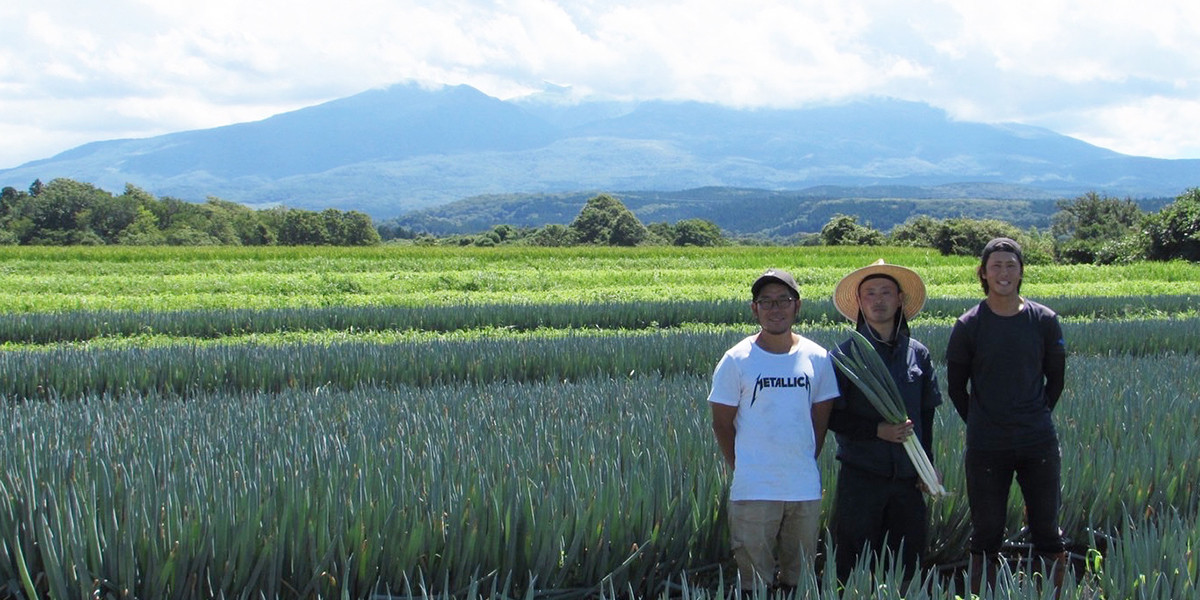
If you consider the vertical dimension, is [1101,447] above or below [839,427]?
below

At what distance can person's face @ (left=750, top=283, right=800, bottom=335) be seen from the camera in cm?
288

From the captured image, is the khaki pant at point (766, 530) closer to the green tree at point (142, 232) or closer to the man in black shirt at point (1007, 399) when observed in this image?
the man in black shirt at point (1007, 399)

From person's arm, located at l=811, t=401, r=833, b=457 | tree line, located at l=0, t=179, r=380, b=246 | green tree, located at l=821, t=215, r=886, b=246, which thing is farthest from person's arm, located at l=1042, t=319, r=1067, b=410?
tree line, located at l=0, t=179, r=380, b=246

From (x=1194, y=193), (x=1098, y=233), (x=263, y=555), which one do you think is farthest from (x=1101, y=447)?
(x=1098, y=233)

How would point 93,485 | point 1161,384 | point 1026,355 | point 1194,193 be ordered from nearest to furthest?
point 93,485 < point 1026,355 < point 1161,384 < point 1194,193

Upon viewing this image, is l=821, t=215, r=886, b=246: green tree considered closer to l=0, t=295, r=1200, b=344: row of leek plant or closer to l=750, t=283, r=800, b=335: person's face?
l=0, t=295, r=1200, b=344: row of leek plant

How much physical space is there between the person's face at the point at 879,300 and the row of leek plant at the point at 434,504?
2.44 ft

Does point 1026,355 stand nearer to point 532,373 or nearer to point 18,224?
point 532,373

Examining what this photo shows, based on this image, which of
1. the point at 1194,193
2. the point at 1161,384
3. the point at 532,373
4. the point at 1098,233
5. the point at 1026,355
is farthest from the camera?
the point at 1098,233

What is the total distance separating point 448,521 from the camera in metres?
3.11

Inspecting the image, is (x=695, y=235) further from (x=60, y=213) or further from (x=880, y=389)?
(x=880, y=389)

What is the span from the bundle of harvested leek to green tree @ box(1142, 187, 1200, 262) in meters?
27.6

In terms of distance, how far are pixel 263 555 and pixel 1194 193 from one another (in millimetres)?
31368

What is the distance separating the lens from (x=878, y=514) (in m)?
3.14
